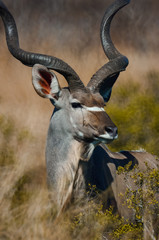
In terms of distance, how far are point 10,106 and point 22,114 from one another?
1.73 ft

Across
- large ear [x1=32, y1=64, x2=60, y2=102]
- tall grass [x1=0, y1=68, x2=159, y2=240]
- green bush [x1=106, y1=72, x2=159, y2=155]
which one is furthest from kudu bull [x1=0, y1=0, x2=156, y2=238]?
green bush [x1=106, y1=72, x2=159, y2=155]

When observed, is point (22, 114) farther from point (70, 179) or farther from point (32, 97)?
point (70, 179)

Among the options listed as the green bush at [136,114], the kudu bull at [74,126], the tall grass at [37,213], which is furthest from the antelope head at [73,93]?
the green bush at [136,114]

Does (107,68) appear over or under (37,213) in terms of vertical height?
over

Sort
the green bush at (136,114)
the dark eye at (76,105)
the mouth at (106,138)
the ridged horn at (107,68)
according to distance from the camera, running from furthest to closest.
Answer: the green bush at (136,114) → the ridged horn at (107,68) → the dark eye at (76,105) → the mouth at (106,138)

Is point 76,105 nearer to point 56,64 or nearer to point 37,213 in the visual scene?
point 56,64

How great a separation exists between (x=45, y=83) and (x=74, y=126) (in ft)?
2.16

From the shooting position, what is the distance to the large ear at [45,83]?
4875 millimetres

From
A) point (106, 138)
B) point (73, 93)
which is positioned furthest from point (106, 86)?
point (106, 138)

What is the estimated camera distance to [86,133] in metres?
4.66

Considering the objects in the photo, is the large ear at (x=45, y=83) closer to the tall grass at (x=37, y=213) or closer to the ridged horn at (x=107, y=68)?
the ridged horn at (x=107, y=68)

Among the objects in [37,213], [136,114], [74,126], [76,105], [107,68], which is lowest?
[37,213]

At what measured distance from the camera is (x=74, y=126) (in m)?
4.78

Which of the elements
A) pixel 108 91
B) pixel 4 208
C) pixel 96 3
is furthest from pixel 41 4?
pixel 4 208
